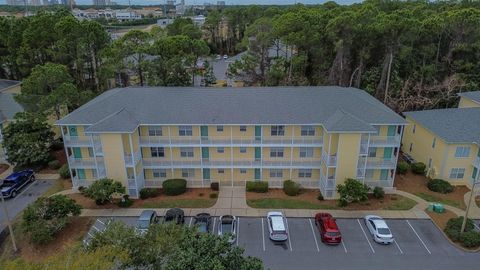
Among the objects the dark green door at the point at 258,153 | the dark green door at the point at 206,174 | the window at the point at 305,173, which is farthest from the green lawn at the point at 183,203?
the window at the point at 305,173

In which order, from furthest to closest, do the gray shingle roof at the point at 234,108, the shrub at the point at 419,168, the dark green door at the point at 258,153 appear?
the shrub at the point at 419,168 → the dark green door at the point at 258,153 → the gray shingle roof at the point at 234,108

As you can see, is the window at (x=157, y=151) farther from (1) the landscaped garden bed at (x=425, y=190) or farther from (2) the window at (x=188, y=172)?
(1) the landscaped garden bed at (x=425, y=190)

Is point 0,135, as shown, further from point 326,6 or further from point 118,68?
point 326,6

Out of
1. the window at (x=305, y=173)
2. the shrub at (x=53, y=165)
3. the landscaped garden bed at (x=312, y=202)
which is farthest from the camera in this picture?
the shrub at (x=53, y=165)

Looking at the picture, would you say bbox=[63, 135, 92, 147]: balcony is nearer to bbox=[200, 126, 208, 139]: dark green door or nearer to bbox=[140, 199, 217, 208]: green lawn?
bbox=[140, 199, 217, 208]: green lawn

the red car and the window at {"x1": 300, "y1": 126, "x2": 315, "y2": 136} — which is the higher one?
the window at {"x1": 300, "y1": 126, "x2": 315, "y2": 136}

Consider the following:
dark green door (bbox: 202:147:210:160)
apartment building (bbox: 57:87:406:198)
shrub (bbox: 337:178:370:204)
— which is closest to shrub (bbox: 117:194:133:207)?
apartment building (bbox: 57:87:406:198)

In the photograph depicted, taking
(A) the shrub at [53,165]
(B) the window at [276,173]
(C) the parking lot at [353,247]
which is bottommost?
(C) the parking lot at [353,247]

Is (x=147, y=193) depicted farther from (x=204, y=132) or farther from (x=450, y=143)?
(x=450, y=143)
